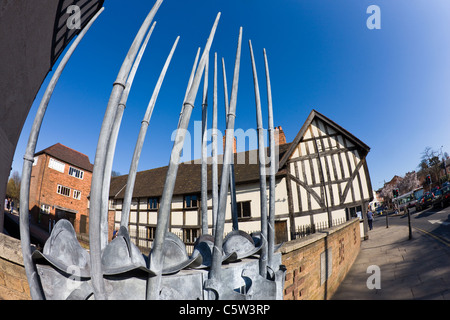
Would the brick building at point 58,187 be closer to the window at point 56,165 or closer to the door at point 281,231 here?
the window at point 56,165

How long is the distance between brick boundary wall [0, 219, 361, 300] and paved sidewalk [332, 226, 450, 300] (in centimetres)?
44

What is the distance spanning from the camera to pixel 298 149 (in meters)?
12.4

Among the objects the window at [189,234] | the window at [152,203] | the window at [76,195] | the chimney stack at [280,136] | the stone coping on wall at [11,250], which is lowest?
the window at [189,234]

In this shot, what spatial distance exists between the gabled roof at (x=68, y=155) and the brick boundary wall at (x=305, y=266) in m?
23.7

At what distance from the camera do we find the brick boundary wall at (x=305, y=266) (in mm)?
1796

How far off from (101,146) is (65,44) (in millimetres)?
6228

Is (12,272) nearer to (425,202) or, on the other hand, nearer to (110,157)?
(110,157)

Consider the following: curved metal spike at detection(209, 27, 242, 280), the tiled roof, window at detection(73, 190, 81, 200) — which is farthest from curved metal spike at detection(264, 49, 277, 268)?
window at detection(73, 190, 81, 200)

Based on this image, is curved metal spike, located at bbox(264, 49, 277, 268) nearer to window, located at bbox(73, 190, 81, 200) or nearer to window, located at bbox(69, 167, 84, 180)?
window, located at bbox(73, 190, 81, 200)

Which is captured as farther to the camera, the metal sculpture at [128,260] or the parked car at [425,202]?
the parked car at [425,202]

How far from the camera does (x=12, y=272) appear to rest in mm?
1825

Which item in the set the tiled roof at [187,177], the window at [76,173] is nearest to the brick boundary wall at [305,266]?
the tiled roof at [187,177]

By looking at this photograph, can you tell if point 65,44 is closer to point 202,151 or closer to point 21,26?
point 21,26

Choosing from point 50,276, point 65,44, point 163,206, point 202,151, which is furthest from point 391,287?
point 65,44
